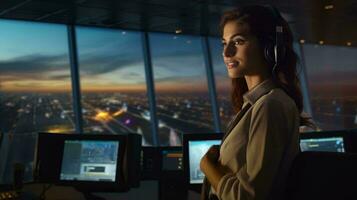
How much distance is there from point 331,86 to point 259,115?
35.2ft

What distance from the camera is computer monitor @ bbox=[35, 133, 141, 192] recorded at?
9.63ft

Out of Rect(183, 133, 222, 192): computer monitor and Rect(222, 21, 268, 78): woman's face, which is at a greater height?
Rect(222, 21, 268, 78): woman's face

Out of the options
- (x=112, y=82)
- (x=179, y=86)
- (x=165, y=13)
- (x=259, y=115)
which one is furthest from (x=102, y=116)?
(x=259, y=115)

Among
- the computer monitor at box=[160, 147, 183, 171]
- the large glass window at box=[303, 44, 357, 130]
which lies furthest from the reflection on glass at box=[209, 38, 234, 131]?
the computer monitor at box=[160, 147, 183, 171]

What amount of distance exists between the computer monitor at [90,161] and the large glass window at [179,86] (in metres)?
6.22

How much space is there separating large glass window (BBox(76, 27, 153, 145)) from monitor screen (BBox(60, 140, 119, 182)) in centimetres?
548

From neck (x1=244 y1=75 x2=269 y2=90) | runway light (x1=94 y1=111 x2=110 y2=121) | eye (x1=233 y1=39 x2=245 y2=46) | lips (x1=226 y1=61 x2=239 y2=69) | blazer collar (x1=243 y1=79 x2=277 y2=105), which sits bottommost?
runway light (x1=94 y1=111 x2=110 y2=121)

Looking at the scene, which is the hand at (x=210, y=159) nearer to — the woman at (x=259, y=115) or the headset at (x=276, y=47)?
the woman at (x=259, y=115)

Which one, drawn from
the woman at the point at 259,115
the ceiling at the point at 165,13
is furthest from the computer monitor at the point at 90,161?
the ceiling at the point at 165,13

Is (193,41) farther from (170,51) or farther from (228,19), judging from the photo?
(228,19)

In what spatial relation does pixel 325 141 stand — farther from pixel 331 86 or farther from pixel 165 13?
pixel 331 86

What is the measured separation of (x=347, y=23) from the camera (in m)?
8.58

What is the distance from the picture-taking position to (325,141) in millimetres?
3098

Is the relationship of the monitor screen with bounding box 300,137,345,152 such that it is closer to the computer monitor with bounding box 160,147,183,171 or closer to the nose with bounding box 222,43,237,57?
the computer monitor with bounding box 160,147,183,171
